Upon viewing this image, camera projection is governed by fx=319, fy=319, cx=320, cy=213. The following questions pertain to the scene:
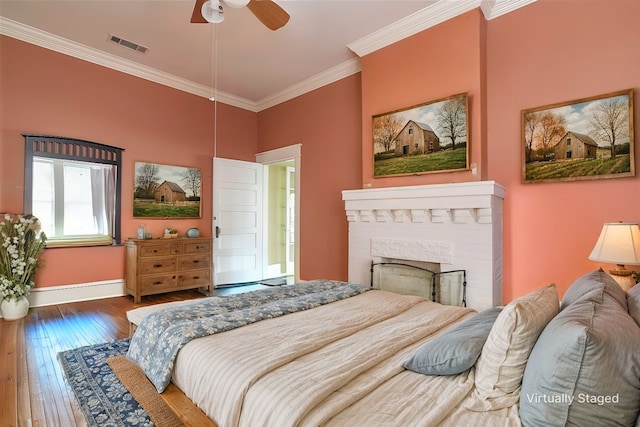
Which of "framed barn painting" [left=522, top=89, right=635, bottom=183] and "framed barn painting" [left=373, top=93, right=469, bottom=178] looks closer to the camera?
"framed barn painting" [left=522, top=89, right=635, bottom=183]

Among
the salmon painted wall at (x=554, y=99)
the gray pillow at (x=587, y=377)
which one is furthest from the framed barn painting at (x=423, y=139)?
the gray pillow at (x=587, y=377)

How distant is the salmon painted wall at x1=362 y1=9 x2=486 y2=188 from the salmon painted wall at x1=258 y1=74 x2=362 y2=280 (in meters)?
0.45

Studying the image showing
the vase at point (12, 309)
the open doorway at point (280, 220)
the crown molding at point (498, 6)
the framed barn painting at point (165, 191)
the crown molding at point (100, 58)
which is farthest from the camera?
the open doorway at point (280, 220)

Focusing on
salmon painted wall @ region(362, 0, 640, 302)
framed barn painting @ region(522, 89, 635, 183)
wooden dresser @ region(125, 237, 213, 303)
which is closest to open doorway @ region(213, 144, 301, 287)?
wooden dresser @ region(125, 237, 213, 303)

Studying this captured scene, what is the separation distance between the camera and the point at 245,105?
18.1 feet

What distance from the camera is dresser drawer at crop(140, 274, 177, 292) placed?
4023 mm

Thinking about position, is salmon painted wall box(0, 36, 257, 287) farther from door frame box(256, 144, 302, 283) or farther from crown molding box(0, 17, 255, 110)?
door frame box(256, 144, 302, 283)

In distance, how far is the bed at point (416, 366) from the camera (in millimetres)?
794

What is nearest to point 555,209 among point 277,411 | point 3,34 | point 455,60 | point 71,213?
point 455,60

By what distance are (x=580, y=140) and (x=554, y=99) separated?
0.42 m

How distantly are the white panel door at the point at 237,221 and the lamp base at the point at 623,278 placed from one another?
4.48m

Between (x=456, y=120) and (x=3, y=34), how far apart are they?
4846 millimetres

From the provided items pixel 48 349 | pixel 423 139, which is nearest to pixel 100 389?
pixel 48 349

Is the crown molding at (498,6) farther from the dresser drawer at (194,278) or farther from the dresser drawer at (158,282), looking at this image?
the dresser drawer at (158,282)
